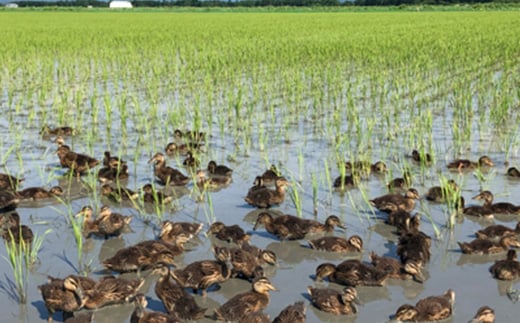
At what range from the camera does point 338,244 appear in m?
6.03

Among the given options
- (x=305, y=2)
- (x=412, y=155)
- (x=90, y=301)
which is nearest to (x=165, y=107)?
(x=412, y=155)

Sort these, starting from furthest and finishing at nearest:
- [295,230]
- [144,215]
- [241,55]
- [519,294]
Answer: [241,55] → [144,215] → [295,230] → [519,294]

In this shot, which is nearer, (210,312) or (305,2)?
(210,312)

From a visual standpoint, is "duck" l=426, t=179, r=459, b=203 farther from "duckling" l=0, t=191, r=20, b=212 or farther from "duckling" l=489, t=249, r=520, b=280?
"duckling" l=0, t=191, r=20, b=212

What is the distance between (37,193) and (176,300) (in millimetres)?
3434

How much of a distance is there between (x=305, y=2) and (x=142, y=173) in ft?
324

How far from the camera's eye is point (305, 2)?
104 m

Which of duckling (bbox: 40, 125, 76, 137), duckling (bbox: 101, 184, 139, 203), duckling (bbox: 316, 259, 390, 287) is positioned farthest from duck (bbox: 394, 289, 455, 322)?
duckling (bbox: 40, 125, 76, 137)

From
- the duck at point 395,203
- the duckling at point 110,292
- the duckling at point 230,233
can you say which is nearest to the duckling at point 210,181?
the duckling at point 230,233

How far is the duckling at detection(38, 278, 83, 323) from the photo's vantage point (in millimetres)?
4688

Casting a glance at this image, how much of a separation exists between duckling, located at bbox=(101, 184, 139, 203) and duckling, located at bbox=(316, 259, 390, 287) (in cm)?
291

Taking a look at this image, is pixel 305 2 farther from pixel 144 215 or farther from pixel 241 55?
pixel 144 215

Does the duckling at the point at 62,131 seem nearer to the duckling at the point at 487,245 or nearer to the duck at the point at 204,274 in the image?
the duck at the point at 204,274

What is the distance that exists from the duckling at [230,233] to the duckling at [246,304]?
1.28m
